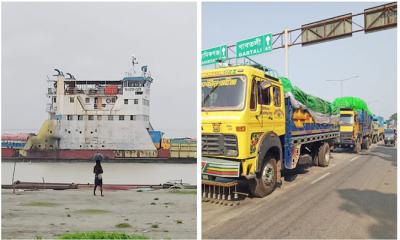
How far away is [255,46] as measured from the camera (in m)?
7.81

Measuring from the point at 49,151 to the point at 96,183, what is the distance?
1.85 m

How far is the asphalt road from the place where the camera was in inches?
151

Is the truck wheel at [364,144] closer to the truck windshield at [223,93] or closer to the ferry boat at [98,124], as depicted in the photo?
the ferry boat at [98,124]

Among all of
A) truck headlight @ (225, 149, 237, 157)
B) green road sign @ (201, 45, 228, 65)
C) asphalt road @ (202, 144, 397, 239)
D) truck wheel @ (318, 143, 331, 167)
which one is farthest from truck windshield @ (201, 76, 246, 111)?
truck wheel @ (318, 143, 331, 167)

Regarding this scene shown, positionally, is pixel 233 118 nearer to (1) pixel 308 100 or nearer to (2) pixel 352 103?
(1) pixel 308 100

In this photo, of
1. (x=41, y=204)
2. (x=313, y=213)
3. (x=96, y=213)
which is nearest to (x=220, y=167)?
(x=313, y=213)

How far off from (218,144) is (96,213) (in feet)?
6.45

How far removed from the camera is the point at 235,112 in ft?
15.1

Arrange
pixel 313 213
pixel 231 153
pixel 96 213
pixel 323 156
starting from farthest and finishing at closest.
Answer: pixel 323 156, pixel 231 153, pixel 313 213, pixel 96 213

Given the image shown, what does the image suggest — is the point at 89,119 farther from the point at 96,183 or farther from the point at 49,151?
the point at 96,183

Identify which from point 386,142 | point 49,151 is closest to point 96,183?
point 49,151

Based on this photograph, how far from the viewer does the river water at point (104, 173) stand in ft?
15.5

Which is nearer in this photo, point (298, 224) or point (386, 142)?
point (298, 224)

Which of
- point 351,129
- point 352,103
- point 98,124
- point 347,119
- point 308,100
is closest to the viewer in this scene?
point 98,124
